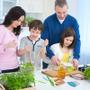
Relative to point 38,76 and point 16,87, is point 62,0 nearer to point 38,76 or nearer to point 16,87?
point 38,76

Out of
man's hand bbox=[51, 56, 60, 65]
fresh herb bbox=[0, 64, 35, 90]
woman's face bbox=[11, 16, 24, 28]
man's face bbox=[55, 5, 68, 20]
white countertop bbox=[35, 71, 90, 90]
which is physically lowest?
white countertop bbox=[35, 71, 90, 90]

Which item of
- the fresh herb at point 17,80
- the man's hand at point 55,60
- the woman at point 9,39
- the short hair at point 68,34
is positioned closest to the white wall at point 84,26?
the short hair at point 68,34

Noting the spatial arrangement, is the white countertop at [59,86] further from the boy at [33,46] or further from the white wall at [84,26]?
the white wall at [84,26]

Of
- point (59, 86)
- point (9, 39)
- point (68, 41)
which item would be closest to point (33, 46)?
point (9, 39)

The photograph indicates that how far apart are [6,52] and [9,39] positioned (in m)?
0.11

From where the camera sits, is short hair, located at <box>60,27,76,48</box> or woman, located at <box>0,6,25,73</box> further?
short hair, located at <box>60,27,76,48</box>

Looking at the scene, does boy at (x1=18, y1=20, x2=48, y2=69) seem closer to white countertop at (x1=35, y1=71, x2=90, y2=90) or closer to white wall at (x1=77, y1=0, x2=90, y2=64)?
white countertop at (x1=35, y1=71, x2=90, y2=90)

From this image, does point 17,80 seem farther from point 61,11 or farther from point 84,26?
point 84,26

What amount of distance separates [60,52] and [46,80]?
0.58m

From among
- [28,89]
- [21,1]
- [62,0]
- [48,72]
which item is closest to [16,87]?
[28,89]

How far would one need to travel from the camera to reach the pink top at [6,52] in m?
1.96

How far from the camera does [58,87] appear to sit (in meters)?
1.63

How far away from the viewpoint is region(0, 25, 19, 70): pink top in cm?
196

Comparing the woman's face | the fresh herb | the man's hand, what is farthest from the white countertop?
the woman's face
